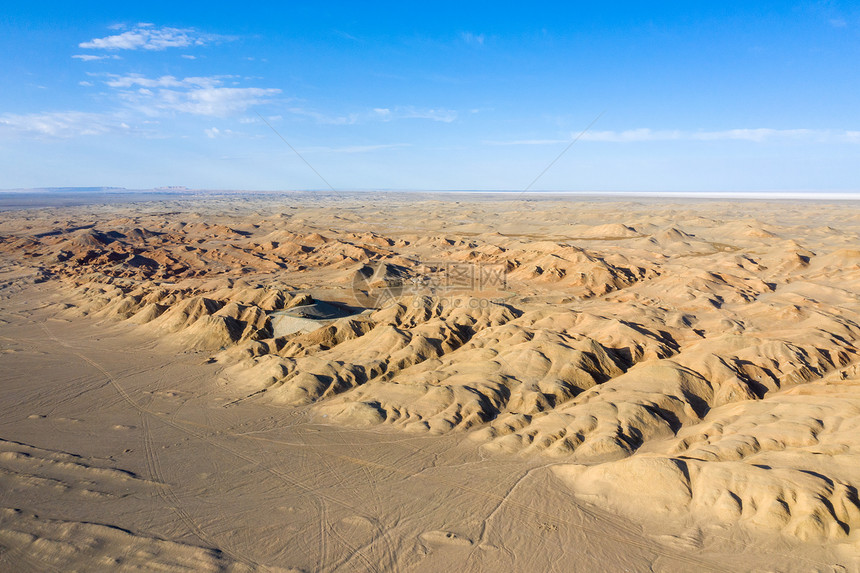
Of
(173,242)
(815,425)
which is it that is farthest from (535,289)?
(173,242)

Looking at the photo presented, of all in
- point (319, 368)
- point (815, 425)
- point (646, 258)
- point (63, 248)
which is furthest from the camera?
point (63, 248)

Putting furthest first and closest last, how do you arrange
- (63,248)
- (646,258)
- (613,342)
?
(63,248) → (646,258) → (613,342)

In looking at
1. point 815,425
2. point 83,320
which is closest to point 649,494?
point 815,425

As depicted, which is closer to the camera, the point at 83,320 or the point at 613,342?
the point at 613,342

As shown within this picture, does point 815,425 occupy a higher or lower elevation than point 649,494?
higher

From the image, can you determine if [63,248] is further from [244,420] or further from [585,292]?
[585,292]

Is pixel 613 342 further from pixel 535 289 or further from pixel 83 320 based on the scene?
pixel 83 320
